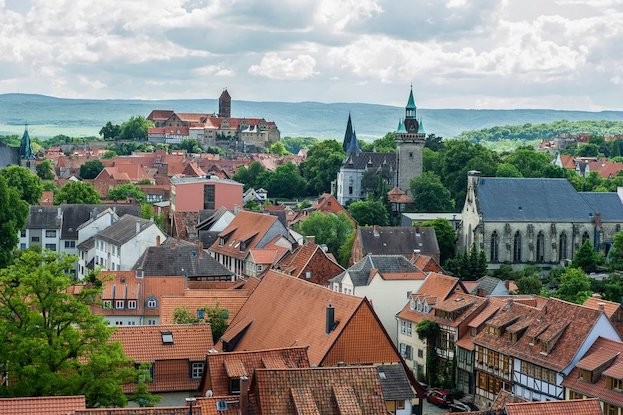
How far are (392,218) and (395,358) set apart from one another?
84.0 metres

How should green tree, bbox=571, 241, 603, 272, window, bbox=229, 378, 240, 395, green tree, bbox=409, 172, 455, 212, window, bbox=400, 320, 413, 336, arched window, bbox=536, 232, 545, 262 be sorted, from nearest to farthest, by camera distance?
window, bbox=229, 378, 240, 395, window, bbox=400, 320, 413, 336, green tree, bbox=571, 241, 603, 272, arched window, bbox=536, 232, 545, 262, green tree, bbox=409, 172, 455, 212

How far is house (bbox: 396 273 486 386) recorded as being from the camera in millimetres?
64250

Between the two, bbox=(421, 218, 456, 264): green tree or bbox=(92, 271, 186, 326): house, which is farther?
bbox=(421, 218, 456, 264): green tree

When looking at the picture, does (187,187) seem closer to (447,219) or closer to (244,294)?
(447,219)

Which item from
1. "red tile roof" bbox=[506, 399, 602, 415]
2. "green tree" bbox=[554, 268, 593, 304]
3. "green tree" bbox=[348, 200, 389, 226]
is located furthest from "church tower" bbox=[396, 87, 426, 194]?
"red tile roof" bbox=[506, 399, 602, 415]

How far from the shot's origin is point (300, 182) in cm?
16700

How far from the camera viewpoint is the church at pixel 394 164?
146625 millimetres

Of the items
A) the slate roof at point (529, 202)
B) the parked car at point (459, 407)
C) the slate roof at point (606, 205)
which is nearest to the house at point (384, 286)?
the parked car at point (459, 407)

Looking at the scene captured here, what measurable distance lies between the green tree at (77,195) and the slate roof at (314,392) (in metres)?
93.1

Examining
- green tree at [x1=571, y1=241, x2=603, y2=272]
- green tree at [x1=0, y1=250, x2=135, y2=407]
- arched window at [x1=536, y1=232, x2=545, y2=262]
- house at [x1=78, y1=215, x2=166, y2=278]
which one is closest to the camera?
green tree at [x1=0, y1=250, x2=135, y2=407]

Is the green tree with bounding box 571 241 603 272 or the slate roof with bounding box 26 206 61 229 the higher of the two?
the slate roof with bounding box 26 206 61 229

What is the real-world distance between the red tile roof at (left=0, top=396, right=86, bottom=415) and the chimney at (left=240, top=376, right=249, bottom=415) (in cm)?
628

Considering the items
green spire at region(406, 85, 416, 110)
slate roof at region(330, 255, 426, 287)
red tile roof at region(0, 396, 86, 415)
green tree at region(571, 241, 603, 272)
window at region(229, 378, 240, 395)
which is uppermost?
green spire at region(406, 85, 416, 110)

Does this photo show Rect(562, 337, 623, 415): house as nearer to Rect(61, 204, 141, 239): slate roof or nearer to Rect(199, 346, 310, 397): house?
Rect(199, 346, 310, 397): house
